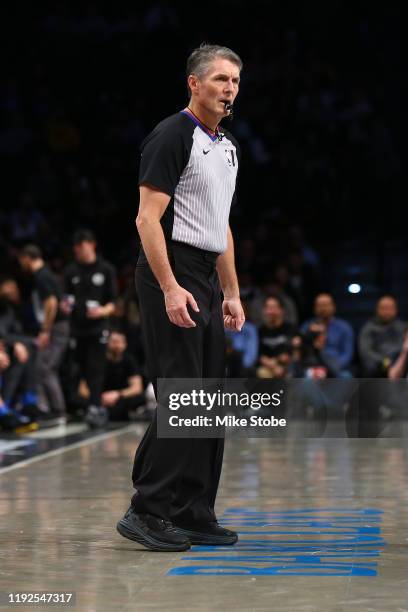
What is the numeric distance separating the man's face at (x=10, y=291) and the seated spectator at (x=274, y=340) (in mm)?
2455

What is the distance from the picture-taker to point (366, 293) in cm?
1509

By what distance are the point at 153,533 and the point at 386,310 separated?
7983mm

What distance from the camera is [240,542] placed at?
4910mm

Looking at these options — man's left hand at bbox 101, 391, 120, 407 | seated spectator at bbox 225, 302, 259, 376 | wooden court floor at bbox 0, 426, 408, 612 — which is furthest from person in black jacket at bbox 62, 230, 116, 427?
wooden court floor at bbox 0, 426, 408, 612

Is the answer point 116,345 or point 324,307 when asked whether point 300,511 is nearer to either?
point 116,345

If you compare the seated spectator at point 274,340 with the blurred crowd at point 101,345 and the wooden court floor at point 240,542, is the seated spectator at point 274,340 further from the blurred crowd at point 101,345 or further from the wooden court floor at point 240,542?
the wooden court floor at point 240,542

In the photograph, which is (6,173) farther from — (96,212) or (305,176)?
(305,176)

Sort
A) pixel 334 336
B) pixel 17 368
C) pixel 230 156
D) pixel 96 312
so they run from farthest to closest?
pixel 334 336 < pixel 96 312 < pixel 17 368 < pixel 230 156

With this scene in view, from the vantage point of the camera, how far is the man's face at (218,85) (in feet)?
15.6

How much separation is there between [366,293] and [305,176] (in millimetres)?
2415

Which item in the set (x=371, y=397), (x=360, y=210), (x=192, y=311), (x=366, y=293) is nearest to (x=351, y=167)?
(x=360, y=210)

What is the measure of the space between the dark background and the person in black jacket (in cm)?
378

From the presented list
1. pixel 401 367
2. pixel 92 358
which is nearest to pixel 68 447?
Result: pixel 92 358

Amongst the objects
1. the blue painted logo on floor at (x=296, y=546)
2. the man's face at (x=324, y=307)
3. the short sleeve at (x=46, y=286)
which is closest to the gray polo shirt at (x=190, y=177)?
the blue painted logo on floor at (x=296, y=546)
